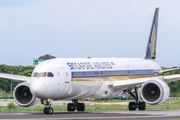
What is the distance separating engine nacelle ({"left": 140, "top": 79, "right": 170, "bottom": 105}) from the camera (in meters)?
35.0

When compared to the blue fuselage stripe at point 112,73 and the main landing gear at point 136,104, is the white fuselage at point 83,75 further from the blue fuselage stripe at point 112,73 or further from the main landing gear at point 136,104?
the main landing gear at point 136,104

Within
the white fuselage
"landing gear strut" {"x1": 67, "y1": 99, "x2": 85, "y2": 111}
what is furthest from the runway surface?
"landing gear strut" {"x1": 67, "y1": 99, "x2": 85, "y2": 111}

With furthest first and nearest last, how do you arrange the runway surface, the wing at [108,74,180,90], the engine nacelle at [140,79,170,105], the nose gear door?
the wing at [108,74,180,90], the engine nacelle at [140,79,170,105], the nose gear door, the runway surface

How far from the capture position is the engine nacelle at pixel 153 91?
34969 millimetres

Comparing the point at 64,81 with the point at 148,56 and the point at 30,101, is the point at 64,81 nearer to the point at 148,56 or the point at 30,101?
the point at 30,101

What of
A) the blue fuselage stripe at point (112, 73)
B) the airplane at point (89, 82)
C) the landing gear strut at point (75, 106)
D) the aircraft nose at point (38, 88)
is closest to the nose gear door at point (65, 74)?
the airplane at point (89, 82)

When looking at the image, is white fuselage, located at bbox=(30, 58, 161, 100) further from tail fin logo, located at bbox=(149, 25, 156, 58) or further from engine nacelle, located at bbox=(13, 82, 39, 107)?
engine nacelle, located at bbox=(13, 82, 39, 107)

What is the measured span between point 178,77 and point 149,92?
3.10m

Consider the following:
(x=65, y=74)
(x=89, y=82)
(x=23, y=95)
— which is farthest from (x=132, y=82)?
(x=23, y=95)

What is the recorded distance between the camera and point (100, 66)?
3906 centimetres

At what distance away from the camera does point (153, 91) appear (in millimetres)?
36062

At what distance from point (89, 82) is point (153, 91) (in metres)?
5.33

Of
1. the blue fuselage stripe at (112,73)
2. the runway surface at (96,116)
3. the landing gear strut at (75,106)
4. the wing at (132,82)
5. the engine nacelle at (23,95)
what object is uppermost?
the blue fuselage stripe at (112,73)

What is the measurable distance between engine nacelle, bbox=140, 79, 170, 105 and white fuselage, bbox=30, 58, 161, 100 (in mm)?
4218
